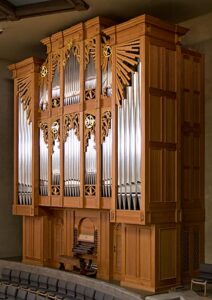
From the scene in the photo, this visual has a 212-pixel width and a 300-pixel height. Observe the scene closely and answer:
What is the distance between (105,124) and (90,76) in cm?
86

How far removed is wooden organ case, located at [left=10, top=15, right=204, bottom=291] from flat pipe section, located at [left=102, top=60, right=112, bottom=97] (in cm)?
2

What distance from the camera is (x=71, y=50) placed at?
891 centimetres


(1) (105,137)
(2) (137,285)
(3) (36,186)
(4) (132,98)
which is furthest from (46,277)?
(4) (132,98)

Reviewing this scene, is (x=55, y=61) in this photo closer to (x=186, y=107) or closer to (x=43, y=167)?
(x=43, y=167)

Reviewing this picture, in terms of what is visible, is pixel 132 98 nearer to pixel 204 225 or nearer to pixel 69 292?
pixel 204 225

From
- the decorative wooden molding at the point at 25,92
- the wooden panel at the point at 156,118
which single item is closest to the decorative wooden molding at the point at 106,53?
the wooden panel at the point at 156,118

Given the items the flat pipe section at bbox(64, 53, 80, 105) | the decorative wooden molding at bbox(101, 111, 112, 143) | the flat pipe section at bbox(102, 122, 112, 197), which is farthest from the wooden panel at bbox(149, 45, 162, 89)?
the flat pipe section at bbox(64, 53, 80, 105)

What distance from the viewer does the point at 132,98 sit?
7.66 metres

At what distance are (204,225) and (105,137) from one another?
205 centimetres

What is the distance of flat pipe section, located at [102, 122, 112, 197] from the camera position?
8023 mm

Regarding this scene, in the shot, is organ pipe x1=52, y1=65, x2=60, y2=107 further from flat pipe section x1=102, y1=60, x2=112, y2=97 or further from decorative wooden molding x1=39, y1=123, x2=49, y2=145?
flat pipe section x1=102, y1=60, x2=112, y2=97

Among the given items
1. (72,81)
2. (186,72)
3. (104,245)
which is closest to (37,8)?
(72,81)

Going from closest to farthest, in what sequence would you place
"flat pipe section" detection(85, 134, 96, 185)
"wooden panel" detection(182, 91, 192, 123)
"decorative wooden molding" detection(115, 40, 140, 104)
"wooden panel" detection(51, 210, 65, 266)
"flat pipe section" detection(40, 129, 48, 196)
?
"decorative wooden molding" detection(115, 40, 140, 104) < "wooden panel" detection(182, 91, 192, 123) < "flat pipe section" detection(85, 134, 96, 185) < "flat pipe section" detection(40, 129, 48, 196) < "wooden panel" detection(51, 210, 65, 266)

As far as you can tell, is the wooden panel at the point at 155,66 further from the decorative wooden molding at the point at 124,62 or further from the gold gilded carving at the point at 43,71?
the gold gilded carving at the point at 43,71
